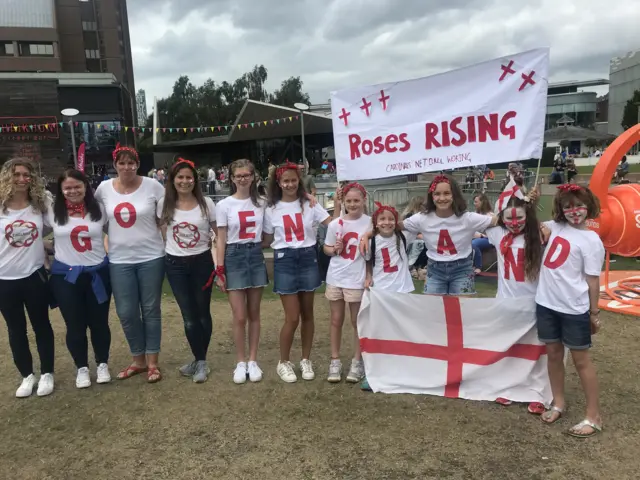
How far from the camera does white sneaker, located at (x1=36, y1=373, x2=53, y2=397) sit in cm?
387

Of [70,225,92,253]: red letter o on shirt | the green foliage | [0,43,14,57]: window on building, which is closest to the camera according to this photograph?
[70,225,92,253]: red letter o on shirt

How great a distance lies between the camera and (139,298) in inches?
156

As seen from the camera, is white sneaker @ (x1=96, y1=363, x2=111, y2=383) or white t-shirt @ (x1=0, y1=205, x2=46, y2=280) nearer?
white t-shirt @ (x1=0, y1=205, x2=46, y2=280)

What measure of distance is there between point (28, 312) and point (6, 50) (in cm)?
5100

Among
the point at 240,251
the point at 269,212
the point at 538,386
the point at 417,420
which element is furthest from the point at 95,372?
the point at 538,386

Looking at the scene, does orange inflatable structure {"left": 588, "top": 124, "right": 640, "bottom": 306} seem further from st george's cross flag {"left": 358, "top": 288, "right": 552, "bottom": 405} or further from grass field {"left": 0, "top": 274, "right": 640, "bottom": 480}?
st george's cross flag {"left": 358, "top": 288, "right": 552, "bottom": 405}

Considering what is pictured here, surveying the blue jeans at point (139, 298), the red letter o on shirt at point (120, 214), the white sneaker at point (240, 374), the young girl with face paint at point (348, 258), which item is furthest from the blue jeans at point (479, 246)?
the red letter o on shirt at point (120, 214)

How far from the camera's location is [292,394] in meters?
3.75

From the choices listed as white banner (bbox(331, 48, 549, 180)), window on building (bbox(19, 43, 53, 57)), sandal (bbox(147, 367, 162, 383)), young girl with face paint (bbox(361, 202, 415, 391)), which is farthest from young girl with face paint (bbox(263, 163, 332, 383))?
window on building (bbox(19, 43, 53, 57))

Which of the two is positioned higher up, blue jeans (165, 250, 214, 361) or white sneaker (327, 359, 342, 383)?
blue jeans (165, 250, 214, 361)

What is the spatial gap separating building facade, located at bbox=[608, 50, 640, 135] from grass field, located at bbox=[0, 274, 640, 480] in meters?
68.6

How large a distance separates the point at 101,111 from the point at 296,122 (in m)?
14.5

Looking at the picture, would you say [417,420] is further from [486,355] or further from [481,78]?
[481,78]

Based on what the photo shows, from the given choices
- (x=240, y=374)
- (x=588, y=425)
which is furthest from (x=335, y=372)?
(x=588, y=425)
